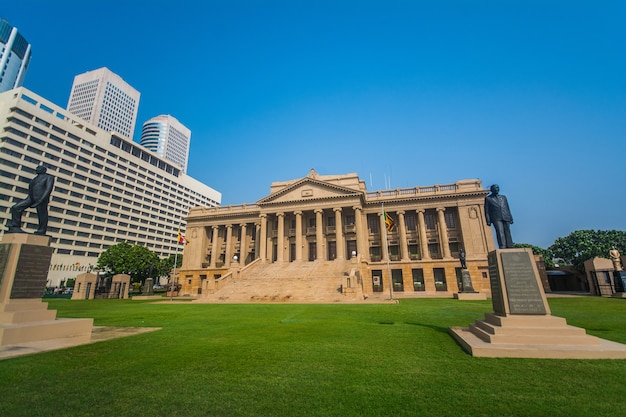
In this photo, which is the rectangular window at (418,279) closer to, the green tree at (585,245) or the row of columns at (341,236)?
the row of columns at (341,236)

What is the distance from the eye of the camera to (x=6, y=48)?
12850cm

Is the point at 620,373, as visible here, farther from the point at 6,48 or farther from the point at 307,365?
the point at 6,48

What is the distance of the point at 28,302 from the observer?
8.64m

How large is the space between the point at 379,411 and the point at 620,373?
5.06 metres

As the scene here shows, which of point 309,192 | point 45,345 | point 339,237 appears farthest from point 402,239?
point 45,345

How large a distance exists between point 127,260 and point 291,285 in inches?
1331

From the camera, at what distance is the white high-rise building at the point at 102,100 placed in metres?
127

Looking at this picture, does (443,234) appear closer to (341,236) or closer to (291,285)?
(341,236)

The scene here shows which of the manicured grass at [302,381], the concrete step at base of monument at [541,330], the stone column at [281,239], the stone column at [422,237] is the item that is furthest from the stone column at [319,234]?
the concrete step at base of monument at [541,330]

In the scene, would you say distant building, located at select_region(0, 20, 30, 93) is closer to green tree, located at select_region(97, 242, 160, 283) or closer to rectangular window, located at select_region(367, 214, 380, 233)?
green tree, located at select_region(97, 242, 160, 283)

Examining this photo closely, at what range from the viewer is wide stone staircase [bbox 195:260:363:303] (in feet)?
88.5

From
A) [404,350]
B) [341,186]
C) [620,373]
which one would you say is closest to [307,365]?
[404,350]

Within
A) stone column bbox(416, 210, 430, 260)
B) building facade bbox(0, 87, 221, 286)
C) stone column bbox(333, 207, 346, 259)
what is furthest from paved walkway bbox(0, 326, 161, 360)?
building facade bbox(0, 87, 221, 286)

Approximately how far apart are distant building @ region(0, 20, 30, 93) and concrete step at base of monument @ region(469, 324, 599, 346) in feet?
639
